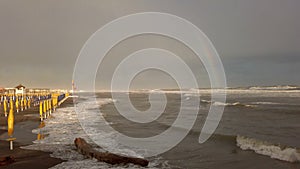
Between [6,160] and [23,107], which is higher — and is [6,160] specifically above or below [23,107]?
below

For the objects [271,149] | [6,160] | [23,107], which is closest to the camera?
[6,160]

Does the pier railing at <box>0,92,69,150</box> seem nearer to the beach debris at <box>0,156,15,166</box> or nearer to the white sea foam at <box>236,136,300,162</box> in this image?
the beach debris at <box>0,156,15,166</box>

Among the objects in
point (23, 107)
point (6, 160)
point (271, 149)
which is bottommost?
point (271, 149)

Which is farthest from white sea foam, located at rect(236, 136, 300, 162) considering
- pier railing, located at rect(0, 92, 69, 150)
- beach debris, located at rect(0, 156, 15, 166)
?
pier railing, located at rect(0, 92, 69, 150)

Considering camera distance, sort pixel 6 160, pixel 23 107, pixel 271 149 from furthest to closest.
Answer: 1. pixel 23 107
2. pixel 271 149
3. pixel 6 160

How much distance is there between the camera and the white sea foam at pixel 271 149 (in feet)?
39.7

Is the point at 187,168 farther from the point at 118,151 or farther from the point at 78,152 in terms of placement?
the point at 78,152

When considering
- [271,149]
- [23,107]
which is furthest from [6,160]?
[23,107]

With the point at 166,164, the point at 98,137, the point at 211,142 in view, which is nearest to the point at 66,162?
the point at 166,164

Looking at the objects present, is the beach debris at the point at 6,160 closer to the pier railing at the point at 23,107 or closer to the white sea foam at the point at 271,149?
the pier railing at the point at 23,107

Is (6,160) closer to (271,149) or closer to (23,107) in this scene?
(271,149)

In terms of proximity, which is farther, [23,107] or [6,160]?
[23,107]

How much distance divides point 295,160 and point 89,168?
9104mm

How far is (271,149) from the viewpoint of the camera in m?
13.5
